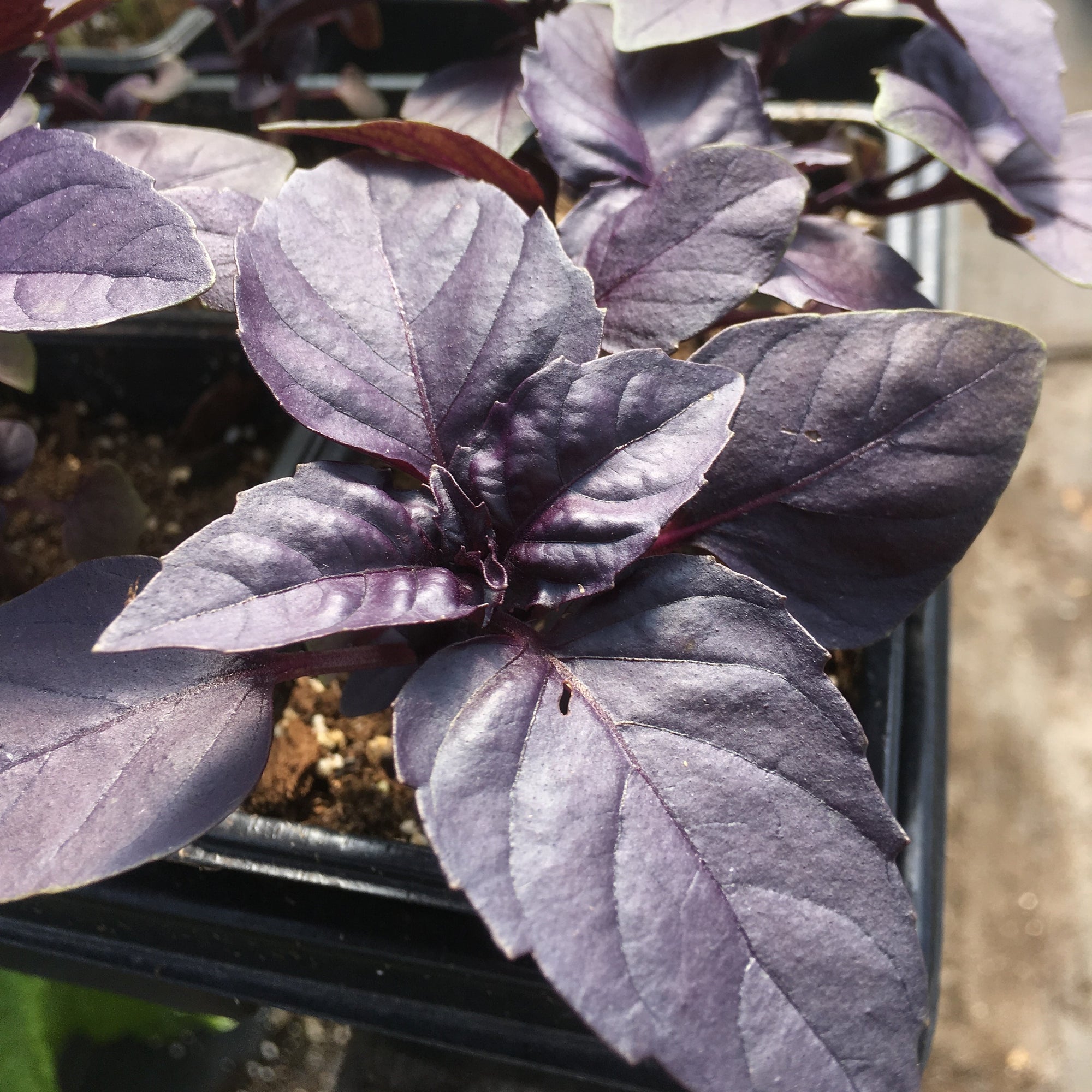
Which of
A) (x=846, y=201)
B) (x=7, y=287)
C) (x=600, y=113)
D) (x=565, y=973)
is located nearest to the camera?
(x=565, y=973)

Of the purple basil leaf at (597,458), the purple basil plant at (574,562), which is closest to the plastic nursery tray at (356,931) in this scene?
the purple basil plant at (574,562)

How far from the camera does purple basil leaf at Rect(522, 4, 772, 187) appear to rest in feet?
1.99

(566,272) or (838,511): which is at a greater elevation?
(566,272)

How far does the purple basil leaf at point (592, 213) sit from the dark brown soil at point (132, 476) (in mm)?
461

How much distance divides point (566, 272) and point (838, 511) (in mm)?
183

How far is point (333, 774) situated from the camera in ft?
2.25

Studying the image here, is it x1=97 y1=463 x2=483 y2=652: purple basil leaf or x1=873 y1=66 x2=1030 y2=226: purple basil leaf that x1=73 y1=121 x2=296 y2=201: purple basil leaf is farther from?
x1=873 y1=66 x2=1030 y2=226: purple basil leaf

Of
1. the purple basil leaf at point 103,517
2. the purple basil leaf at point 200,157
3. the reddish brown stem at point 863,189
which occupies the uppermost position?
the purple basil leaf at point 200,157

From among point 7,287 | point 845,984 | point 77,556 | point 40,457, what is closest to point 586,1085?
point 845,984

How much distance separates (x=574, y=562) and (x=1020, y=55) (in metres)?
0.52

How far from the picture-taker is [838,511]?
468 mm

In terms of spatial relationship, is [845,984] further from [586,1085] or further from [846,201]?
[846,201]

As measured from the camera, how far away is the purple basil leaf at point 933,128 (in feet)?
1.90

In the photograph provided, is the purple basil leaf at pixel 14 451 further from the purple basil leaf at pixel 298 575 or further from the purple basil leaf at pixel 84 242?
the purple basil leaf at pixel 298 575
